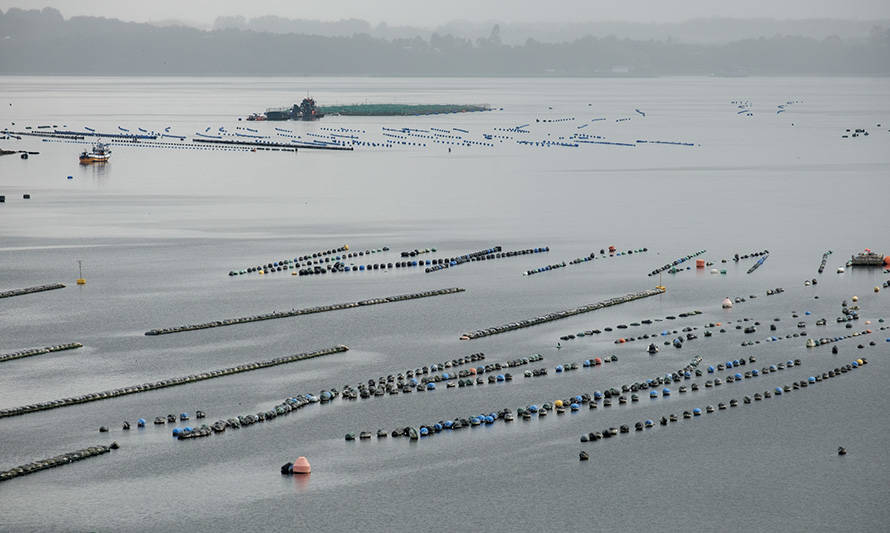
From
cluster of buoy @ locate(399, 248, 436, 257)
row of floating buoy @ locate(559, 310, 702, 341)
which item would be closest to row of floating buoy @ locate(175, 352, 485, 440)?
row of floating buoy @ locate(559, 310, 702, 341)

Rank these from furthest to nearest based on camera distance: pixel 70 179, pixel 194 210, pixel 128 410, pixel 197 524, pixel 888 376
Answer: pixel 70 179, pixel 194 210, pixel 888 376, pixel 128 410, pixel 197 524

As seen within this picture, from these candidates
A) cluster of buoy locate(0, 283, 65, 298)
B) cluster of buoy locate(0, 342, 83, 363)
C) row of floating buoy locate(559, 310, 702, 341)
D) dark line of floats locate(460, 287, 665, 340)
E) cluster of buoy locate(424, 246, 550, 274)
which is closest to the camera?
cluster of buoy locate(0, 342, 83, 363)

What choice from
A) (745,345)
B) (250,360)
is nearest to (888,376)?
(745,345)

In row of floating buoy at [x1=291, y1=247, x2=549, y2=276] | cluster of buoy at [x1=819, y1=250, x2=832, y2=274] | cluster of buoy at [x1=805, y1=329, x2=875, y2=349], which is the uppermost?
cluster of buoy at [x1=805, y1=329, x2=875, y2=349]

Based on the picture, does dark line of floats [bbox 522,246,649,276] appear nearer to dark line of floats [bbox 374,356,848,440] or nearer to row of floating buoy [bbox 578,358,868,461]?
dark line of floats [bbox 374,356,848,440]

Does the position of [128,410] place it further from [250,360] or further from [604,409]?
[604,409]

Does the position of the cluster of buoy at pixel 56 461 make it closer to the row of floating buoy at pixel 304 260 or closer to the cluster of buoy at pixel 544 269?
the row of floating buoy at pixel 304 260
